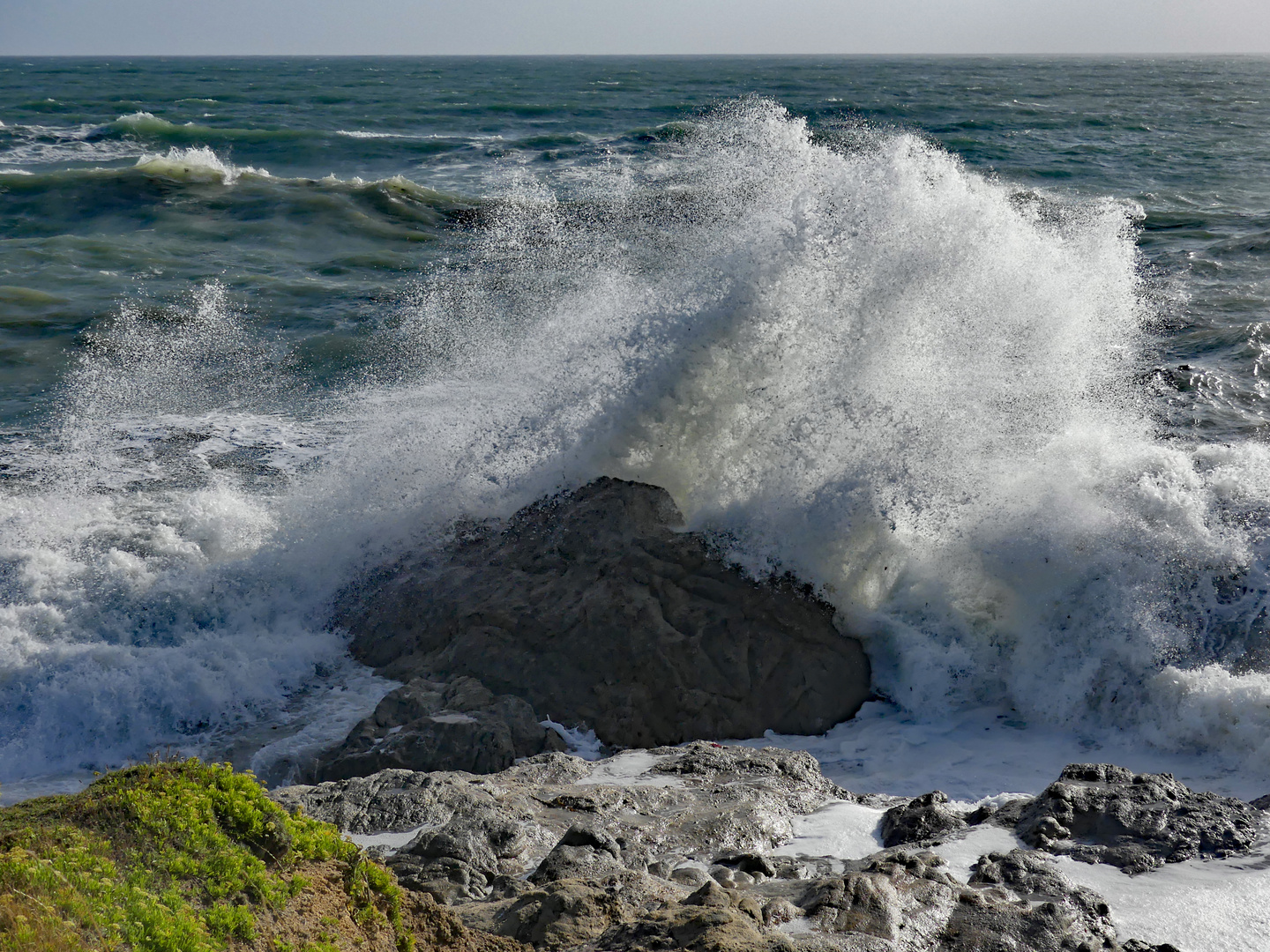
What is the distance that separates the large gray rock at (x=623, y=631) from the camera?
241 inches

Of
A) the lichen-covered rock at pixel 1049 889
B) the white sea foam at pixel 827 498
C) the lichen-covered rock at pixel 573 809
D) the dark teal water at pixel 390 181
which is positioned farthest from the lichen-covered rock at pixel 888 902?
the dark teal water at pixel 390 181

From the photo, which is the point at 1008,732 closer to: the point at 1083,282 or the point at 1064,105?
the point at 1083,282

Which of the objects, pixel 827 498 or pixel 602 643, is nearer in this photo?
pixel 602 643

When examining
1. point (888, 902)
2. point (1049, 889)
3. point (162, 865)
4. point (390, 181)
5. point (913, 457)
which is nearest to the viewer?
point (162, 865)

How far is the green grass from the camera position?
7.80ft

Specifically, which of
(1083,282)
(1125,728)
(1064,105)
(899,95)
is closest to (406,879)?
(1125,728)

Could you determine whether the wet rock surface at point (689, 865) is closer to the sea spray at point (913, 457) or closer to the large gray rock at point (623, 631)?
the large gray rock at point (623, 631)

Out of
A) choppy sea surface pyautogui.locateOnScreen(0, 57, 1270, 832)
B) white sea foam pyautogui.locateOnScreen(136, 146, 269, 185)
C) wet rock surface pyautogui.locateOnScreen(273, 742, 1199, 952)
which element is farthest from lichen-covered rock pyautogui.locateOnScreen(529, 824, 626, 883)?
white sea foam pyautogui.locateOnScreen(136, 146, 269, 185)

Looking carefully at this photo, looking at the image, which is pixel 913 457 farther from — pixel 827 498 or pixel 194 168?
pixel 194 168

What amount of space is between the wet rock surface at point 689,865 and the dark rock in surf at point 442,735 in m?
0.35

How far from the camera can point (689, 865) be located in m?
4.00

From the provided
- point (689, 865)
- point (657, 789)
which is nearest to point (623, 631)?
point (657, 789)

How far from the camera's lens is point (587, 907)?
3250mm

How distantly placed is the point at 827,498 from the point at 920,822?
9.86ft
